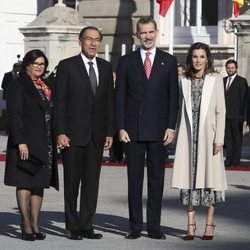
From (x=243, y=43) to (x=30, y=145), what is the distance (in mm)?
13311

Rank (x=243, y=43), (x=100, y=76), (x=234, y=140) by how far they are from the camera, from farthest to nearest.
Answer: (x=243, y=43) < (x=234, y=140) < (x=100, y=76)

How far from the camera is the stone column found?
2638cm

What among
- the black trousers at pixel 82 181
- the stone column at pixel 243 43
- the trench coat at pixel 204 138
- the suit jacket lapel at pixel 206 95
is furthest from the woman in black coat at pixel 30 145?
the stone column at pixel 243 43

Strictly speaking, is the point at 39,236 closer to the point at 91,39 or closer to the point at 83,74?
the point at 83,74

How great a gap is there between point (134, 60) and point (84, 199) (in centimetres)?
142

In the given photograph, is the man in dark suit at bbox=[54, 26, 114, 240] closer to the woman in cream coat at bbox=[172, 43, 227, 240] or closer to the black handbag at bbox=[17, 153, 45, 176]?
the black handbag at bbox=[17, 153, 45, 176]

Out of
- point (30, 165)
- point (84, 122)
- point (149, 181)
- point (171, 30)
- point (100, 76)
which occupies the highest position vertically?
point (171, 30)

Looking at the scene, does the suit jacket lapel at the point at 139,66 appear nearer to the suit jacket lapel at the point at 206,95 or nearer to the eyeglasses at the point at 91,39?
the eyeglasses at the point at 91,39

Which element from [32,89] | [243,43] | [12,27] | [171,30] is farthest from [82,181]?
[12,27]

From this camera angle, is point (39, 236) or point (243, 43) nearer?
point (39, 236)

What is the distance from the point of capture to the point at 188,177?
541 inches

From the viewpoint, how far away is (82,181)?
45.6 ft

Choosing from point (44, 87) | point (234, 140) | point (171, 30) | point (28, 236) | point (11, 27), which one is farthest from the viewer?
point (11, 27)

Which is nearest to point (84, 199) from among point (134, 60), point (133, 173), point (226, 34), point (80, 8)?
point (133, 173)
